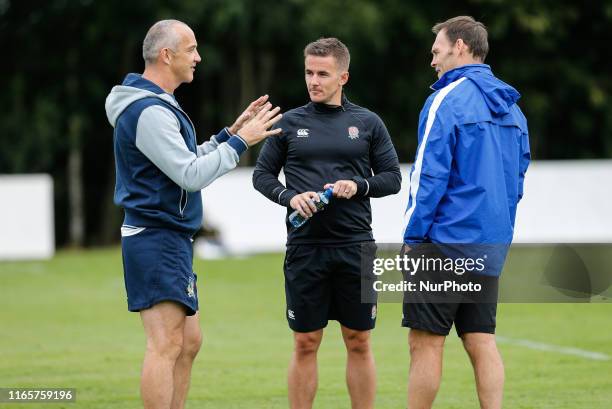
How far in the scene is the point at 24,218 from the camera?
2425cm

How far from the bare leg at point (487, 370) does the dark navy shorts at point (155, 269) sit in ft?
5.35

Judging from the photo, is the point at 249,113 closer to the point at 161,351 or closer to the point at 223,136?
the point at 223,136

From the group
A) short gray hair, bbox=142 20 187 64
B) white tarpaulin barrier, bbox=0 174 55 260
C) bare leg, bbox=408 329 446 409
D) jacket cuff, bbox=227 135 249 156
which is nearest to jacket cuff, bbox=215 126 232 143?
jacket cuff, bbox=227 135 249 156

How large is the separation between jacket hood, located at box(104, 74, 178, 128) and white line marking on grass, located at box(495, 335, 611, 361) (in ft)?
18.2

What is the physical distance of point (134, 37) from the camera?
31656 mm

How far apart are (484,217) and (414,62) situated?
27955 millimetres

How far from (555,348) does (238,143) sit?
18.7ft

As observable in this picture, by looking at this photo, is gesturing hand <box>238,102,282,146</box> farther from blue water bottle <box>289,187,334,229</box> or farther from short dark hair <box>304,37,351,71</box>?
short dark hair <box>304,37,351,71</box>

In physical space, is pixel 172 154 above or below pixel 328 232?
above

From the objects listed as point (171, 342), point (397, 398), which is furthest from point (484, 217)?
point (397, 398)

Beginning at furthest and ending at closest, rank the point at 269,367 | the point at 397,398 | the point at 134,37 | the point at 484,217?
the point at 134,37
the point at 269,367
the point at 397,398
the point at 484,217

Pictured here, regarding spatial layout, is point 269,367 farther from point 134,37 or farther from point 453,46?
point 134,37

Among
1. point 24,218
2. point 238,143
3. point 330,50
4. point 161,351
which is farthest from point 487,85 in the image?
point 24,218

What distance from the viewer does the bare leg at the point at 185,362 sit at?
6.47 m
